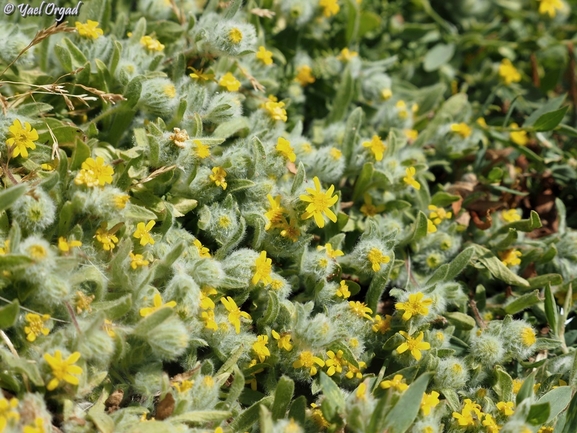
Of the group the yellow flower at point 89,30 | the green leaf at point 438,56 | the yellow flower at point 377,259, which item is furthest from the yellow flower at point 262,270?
the green leaf at point 438,56

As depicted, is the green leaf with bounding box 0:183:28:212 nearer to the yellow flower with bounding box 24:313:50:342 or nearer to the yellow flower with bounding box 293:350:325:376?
the yellow flower with bounding box 24:313:50:342

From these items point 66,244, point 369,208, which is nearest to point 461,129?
point 369,208

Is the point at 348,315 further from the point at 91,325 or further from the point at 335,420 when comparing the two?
the point at 91,325

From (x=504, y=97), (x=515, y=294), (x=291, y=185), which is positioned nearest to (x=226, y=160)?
(x=291, y=185)

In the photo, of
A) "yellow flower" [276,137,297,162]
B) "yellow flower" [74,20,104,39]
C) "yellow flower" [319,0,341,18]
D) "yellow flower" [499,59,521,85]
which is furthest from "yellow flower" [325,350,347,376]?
"yellow flower" [499,59,521,85]

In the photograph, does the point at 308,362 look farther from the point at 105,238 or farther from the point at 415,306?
the point at 105,238
